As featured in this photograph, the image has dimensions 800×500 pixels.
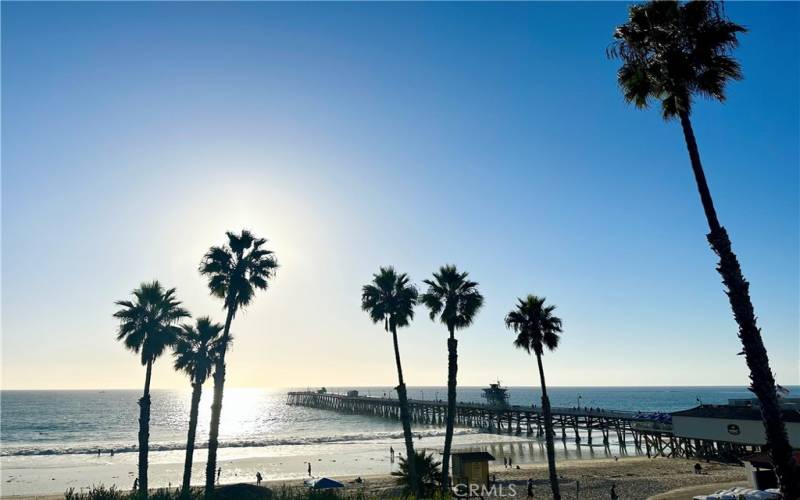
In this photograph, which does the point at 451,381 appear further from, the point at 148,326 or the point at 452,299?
the point at 148,326

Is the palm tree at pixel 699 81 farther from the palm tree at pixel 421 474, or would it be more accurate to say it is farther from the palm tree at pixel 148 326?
the palm tree at pixel 148 326

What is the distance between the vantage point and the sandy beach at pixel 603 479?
30.8 metres

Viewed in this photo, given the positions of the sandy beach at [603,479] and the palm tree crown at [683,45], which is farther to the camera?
the sandy beach at [603,479]

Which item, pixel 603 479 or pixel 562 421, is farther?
pixel 562 421

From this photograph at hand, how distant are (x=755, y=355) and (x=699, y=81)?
6804 mm

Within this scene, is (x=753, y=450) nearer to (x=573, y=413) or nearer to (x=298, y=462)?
(x=573, y=413)

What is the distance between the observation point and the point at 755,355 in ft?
34.9

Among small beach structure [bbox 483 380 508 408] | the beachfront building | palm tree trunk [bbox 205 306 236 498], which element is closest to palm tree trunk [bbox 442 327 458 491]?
palm tree trunk [bbox 205 306 236 498]

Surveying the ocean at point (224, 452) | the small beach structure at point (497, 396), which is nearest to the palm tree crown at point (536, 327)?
the ocean at point (224, 452)

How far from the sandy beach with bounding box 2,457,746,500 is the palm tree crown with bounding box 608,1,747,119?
2158cm

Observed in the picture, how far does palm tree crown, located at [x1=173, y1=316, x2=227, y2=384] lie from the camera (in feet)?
86.7

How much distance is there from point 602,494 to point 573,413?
124 ft

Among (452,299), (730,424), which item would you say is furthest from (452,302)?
(730,424)

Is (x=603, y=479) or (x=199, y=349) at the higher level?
(x=199, y=349)
